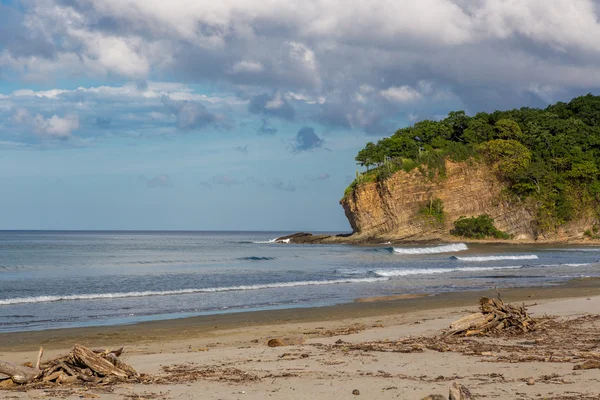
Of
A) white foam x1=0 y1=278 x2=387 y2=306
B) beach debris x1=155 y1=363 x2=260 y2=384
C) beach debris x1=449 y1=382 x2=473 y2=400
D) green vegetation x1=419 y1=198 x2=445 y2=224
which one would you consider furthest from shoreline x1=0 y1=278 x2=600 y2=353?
green vegetation x1=419 y1=198 x2=445 y2=224

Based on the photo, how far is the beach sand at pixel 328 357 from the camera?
316 inches

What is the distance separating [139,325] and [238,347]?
5.02 m

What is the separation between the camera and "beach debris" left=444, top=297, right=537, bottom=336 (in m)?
12.5

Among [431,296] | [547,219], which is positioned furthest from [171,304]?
[547,219]

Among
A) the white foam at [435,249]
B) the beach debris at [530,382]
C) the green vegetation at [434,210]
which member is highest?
the green vegetation at [434,210]

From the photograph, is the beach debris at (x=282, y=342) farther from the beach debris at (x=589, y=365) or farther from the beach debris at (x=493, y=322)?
the beach debris at (x=589, y=365)

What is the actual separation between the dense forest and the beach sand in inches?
2610

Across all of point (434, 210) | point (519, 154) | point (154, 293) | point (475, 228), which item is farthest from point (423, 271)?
point (519, 154)

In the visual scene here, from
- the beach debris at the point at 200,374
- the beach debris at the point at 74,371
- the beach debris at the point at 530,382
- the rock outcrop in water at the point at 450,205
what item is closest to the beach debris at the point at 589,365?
the beach debris at the point at 530,382

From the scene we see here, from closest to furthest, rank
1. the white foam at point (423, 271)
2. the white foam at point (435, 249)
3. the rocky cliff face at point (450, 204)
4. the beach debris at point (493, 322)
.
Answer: the beach debris at point (493, 322) < the white foam at point (423, 271) < the white foam at point (435, 249) < the rocky cliff face at point (450, 204)

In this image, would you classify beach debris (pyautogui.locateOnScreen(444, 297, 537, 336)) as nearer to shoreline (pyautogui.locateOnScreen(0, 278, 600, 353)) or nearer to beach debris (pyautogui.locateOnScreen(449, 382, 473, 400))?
shoreline (pyautogui.locateOnScreen(0, 278, 600, 353))

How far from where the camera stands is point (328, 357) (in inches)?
418

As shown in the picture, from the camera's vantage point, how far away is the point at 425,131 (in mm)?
88938

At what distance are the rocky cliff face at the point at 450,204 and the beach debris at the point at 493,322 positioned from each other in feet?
222
